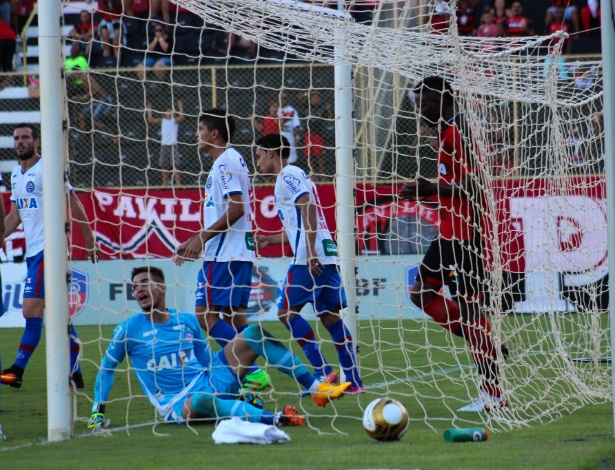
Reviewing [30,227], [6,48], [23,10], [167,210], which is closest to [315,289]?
[30,227]

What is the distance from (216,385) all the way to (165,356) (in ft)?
1.31

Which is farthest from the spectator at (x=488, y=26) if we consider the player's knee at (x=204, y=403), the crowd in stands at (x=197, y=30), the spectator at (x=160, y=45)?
the player's knee at (x=204, y=403)

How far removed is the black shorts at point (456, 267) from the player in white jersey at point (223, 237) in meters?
1.35

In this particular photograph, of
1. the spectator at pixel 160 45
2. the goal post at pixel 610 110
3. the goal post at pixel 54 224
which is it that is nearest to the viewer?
the goal post at pixel 610 110

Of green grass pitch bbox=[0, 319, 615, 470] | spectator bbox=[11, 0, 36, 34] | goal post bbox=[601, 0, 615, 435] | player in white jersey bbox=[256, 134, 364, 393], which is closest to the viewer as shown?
green grass pitch bbox=[0, 319, 615, 470]

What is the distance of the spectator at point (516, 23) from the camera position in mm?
19062

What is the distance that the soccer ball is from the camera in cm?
525

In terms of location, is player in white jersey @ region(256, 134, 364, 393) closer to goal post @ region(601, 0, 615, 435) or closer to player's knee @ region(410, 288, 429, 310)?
player's knee @ region(410, 288, 429, 310)

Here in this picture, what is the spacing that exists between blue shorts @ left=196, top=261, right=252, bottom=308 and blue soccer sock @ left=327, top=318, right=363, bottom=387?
723 millimetres

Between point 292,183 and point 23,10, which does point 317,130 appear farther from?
point 23,10

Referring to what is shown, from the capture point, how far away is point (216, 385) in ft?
20.0

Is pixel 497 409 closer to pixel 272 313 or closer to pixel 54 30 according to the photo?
pixel 54 30

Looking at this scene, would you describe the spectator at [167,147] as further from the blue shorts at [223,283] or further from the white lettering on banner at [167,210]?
the blue shorts at [223,283]

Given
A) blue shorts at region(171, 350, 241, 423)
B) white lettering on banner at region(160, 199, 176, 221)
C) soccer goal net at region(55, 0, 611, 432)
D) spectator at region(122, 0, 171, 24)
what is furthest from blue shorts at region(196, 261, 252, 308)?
spectator at region(122, 0, 171, 24)
